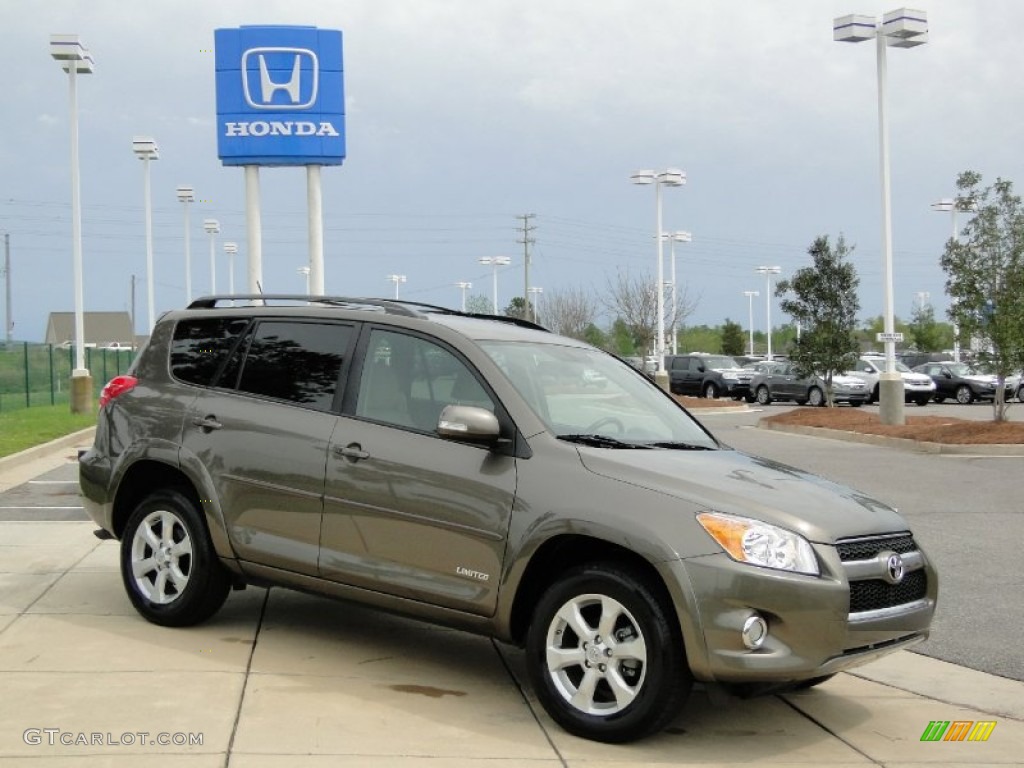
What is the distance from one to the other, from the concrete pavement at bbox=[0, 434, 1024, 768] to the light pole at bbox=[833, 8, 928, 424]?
63.4 ft

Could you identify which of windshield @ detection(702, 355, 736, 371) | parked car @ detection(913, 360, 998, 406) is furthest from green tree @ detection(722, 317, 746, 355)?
parked car @ detection(913, 360, 998, 406)

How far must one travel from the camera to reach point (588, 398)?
6379mm

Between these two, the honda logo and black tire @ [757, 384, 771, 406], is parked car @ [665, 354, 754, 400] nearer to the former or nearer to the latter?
black tire @ [757, 384, 771, 406]

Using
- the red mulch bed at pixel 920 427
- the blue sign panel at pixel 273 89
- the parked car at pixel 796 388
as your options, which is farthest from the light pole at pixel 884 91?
the blue sign panel at pixel 273 89

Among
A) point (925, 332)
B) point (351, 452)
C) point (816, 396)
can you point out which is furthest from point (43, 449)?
point (925, 332)

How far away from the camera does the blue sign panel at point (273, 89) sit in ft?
111

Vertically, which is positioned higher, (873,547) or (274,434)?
(274,434)

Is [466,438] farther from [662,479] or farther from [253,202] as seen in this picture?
[253,202]

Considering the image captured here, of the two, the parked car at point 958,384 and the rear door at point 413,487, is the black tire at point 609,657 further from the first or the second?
the parked car at point 958,384

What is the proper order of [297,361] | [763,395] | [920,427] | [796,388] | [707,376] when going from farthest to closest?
1. [707,376]
2. [763,395]
3. [796,388]
4. [920,427]
5. [297,361]

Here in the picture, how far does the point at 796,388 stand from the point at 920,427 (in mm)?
16635

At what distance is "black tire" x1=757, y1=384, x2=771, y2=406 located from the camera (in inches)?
1668

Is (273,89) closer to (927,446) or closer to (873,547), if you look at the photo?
(927,446)

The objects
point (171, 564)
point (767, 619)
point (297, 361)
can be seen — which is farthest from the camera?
point (171, 564)
